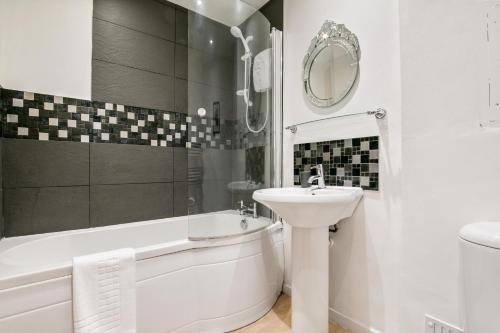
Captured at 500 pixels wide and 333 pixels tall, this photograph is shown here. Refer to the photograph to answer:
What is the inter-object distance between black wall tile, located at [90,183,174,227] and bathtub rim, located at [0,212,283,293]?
6cm

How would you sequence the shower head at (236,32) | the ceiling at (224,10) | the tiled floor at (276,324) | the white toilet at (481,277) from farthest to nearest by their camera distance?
the shower head at (236,32)
the ceiling at (224,10)
the tiled floor at (276,324)
the white toilet at (481,277)

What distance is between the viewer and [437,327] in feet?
3.56

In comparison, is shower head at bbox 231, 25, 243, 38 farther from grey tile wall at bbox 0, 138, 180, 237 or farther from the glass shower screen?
grey tile wall at bbox 0, 138, 180, 237

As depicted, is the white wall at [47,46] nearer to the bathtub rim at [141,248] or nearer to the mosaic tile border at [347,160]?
the bathtub rim at [141,248]

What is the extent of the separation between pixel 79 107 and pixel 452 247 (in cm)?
244

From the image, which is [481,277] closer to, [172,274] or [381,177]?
[381,177]

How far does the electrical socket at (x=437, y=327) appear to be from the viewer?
1.04 metres

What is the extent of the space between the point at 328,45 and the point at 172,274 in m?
1.79

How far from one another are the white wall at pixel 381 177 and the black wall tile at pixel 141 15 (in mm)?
1321

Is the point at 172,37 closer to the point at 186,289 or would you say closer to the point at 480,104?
the point at 186,289

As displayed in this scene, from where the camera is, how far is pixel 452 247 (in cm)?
105

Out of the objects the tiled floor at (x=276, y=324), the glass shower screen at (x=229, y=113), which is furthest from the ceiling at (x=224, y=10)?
the tiled floor at (x=276, y=324)

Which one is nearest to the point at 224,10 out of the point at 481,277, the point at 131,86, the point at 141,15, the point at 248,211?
the point at 141,15

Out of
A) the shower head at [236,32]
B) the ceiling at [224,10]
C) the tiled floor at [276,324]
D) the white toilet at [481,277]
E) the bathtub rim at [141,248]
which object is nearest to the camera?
the white toilet at [481,277]
